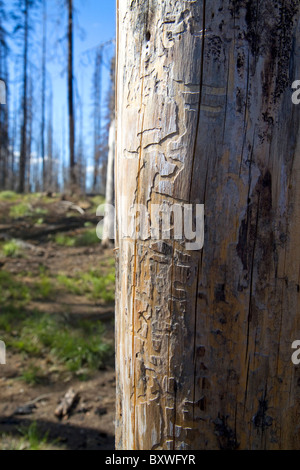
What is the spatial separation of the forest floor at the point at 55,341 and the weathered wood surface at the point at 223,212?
2.56 meters

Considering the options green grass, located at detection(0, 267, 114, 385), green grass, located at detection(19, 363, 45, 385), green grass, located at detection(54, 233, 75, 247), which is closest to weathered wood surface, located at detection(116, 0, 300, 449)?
green grass, located at detection(19, 363, 45, 385)

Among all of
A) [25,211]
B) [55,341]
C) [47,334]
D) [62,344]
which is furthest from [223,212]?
[25,211]

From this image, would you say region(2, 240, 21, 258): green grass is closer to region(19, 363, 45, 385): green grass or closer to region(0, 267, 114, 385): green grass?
region(0, 267, 114, 385): green grass

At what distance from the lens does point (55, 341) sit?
480cm

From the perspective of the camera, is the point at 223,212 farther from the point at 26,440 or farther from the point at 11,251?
the point at 11,251

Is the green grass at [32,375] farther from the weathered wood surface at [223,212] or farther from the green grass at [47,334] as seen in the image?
the weathered wood surface at [223,212]

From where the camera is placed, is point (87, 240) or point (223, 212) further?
point (87, 240)

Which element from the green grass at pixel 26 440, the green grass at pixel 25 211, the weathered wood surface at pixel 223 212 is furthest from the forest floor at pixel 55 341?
the weathered wood surface at pixel 223 212

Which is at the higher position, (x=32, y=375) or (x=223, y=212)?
(x=223, y=212)

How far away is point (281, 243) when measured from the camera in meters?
1.09

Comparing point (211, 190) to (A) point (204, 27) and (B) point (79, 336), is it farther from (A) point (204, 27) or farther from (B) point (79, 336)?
(B) point (79, 336)

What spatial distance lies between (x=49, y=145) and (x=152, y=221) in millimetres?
40885

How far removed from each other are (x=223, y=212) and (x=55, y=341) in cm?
428

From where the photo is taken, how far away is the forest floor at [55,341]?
3490 millimetres
